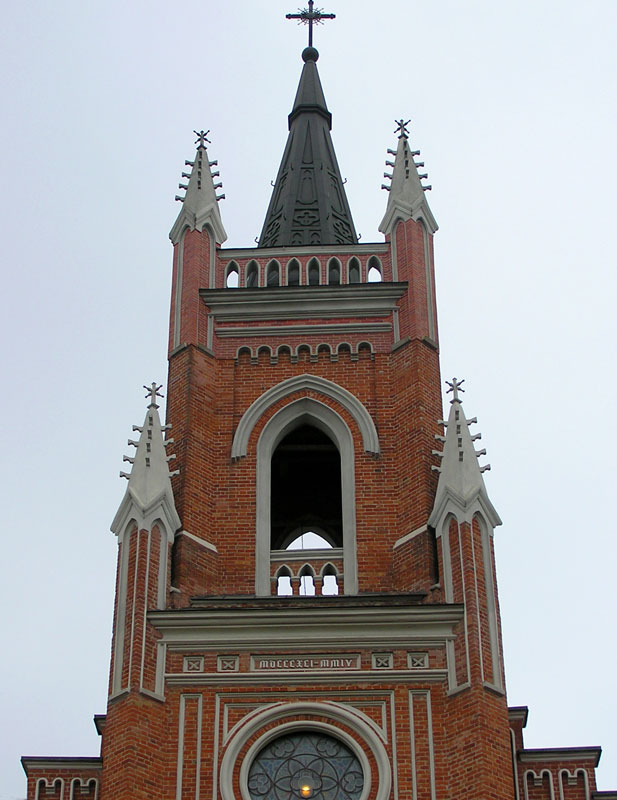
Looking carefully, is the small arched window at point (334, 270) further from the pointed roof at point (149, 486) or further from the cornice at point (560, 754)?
the cornice at point (560, 754)

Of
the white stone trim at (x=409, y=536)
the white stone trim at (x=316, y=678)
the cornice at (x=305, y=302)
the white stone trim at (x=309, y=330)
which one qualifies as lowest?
the white stone trim at (x=316, y=678)

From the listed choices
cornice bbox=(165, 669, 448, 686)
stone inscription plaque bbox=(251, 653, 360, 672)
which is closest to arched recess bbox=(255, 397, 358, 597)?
stone inscription plaque bbox=(251, 653, 360, 672)

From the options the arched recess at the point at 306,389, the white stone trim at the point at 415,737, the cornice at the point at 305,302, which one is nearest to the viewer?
the white stone trim at the point at 415,737

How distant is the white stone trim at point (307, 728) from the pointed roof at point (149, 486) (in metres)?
3.59

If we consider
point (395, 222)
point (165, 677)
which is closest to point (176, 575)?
point (165, 677)

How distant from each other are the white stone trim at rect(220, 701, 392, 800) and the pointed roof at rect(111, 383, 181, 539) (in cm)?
359

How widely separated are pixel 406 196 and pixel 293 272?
256 centimetres

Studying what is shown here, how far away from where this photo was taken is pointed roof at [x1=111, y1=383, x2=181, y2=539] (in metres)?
27.7

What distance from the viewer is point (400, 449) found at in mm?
29750

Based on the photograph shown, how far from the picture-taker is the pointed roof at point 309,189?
34625 millimetres

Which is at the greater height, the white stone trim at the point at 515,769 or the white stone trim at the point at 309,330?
the white stone trim at the point at 309,330

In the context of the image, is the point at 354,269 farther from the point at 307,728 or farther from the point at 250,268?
the point at 307,728

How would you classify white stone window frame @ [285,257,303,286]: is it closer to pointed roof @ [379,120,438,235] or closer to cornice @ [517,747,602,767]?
pointed roof @ [379,120,438,235]

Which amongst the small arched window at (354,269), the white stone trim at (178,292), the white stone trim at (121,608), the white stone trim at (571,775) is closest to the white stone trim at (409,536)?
the white stone trim at (121,608)
